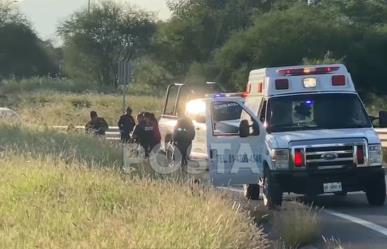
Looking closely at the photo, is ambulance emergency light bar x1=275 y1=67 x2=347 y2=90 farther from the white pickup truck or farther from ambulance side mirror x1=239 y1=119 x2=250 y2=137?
ambulance side mirror x1=239 y1=119 x2=250 y2=137

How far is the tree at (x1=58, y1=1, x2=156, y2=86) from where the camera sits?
6938 centimetres

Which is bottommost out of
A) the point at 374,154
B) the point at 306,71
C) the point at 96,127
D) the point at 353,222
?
the point at 353,222

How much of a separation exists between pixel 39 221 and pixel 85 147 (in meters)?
8.59

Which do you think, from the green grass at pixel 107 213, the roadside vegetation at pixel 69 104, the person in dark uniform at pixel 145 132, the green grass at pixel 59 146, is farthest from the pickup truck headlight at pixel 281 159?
the roadside vegetation at pixel 69 104

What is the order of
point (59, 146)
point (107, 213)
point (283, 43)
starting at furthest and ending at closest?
point (283, 43) < point (59, 146) < point (107, 213)

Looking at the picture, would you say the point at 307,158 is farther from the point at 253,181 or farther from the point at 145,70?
the point at 145,70

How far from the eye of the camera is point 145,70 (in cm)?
6612

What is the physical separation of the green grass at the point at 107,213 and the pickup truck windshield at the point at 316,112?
3.94 meters

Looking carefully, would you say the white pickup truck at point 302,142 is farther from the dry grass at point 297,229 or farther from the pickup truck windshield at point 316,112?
the dry grass at point 297,229

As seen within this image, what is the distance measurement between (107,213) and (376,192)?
22.2 feet

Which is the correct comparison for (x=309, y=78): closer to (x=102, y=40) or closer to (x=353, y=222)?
(x=353, y=222)

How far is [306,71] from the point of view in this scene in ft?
52.0

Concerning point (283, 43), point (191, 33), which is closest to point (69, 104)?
point (283, 43)

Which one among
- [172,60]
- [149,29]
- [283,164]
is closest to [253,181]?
[283,164]
